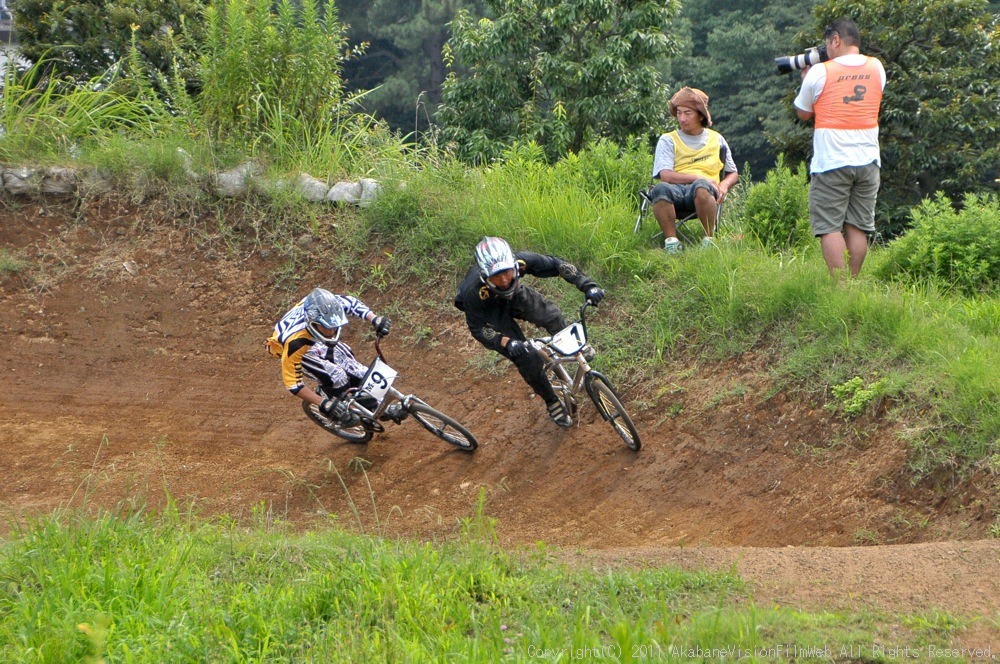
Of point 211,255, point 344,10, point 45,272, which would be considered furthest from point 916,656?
point 344,10

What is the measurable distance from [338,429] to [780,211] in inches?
176

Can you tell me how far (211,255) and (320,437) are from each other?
3594 millimetres

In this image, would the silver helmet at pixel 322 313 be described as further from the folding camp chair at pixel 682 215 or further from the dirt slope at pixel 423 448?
the folding camp chair at pixel 682 215

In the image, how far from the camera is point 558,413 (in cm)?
739

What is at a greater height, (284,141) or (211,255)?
(284,141)

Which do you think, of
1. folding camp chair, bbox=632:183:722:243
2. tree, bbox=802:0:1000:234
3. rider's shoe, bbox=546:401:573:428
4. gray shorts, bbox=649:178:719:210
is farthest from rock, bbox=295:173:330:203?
tree, bbox=802:0:1000:234

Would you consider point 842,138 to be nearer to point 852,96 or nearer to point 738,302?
point 852,96

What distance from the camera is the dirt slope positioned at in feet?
17.6

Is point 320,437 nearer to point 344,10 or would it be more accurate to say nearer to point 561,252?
point 561,252

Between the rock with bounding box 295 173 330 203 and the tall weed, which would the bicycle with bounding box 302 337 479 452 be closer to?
the rock with bounding box 295 173 330 203

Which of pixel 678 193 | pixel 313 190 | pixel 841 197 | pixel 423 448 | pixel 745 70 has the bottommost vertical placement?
pixel 745 70

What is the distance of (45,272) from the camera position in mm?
10797

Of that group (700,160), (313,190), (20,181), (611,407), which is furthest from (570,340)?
(20,181)

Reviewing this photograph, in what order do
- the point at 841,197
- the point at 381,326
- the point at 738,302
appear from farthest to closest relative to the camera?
1. the point at 738,302
2. the point at 841,197
3. the point at 381,326
